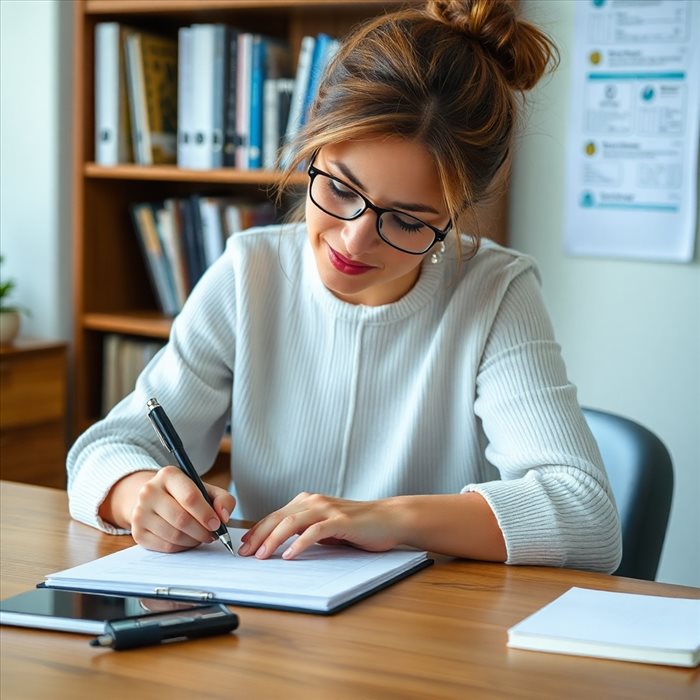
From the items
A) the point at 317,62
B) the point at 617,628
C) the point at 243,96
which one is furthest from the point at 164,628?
the point at 243,96

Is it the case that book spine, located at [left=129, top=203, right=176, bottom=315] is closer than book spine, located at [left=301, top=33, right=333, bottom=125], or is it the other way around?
book spine, located at [left=301, top=33, right=333, bottom=125]

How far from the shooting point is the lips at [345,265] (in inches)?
55.0

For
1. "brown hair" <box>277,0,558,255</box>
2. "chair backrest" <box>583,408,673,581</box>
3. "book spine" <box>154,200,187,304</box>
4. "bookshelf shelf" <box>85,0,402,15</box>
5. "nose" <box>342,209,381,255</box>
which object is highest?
"bookshelf shelf" <box>85,0,402,15</box>

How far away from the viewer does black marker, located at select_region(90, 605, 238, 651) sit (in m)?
0.92

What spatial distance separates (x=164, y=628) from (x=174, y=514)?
243 millimetres

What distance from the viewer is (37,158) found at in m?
2.95

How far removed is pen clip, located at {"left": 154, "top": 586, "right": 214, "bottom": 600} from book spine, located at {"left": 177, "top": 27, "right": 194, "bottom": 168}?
194 cm

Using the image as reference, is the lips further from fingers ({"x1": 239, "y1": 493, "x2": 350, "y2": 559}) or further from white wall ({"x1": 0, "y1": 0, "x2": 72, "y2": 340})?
white wall ({"x1": 0, "y1": 0, "x2": 72, "y2": 340})

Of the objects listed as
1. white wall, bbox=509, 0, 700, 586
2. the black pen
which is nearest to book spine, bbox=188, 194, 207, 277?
white wall, bbox=509, 0, 700, 586

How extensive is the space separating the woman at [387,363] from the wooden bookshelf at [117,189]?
1.12 metres

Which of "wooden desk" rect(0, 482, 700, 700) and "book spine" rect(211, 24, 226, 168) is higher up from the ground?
"book spine" rect(211, 24, 226, 168)

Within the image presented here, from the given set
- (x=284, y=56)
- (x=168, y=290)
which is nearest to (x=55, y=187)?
(x=168, y=290)

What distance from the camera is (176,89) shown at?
9.75 ft

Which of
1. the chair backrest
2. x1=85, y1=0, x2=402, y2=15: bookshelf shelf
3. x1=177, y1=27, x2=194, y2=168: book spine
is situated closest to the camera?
the chair backrest
